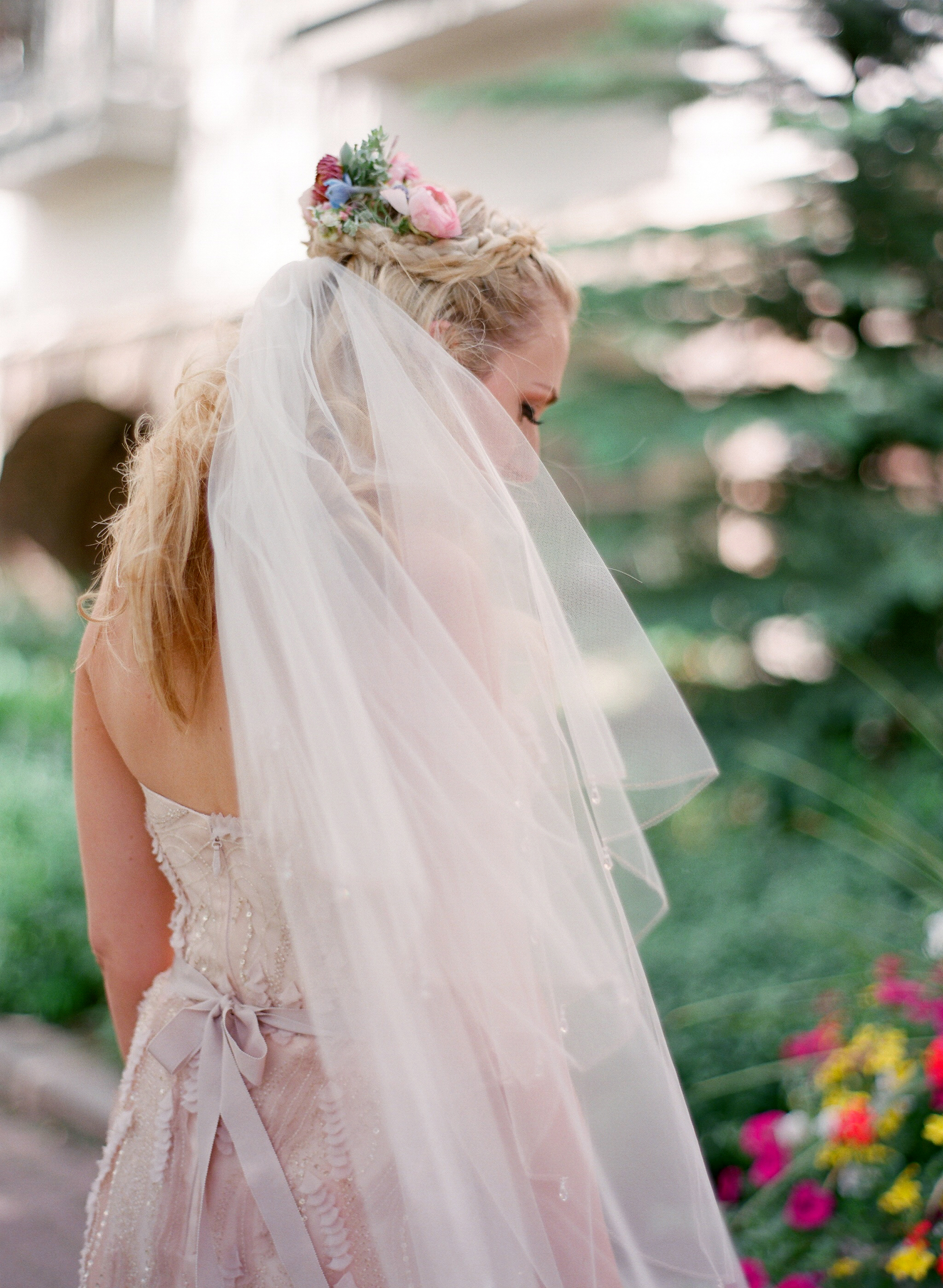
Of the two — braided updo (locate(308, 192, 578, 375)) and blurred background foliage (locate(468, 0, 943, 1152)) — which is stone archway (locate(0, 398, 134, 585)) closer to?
blurred background foliage (locate(468, 0, 943, 1152))

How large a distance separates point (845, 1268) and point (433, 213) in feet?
6.34

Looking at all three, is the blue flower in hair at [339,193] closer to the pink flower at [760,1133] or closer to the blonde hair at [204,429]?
the blonde hair at [204,429]

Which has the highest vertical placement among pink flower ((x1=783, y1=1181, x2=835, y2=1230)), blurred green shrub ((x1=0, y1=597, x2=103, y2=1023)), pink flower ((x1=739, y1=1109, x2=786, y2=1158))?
pink flower ((x1=783, y1=1181, x2=835, y2=1230))

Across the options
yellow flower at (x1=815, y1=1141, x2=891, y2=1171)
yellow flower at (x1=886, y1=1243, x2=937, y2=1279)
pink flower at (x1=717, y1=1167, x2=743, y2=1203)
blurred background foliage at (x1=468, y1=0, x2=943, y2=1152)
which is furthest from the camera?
blurred background foliage at (x1=468, y1=0, x2=943, y2=1152)

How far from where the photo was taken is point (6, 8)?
8.26 meters

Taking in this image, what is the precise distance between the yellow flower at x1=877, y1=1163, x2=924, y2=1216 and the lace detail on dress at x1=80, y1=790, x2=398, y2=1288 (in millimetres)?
1159

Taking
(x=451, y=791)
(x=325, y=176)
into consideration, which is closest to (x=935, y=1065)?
(x=451, y=791)

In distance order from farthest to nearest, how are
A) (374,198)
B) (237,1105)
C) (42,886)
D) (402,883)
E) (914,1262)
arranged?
(42,886) < (914,1262) < (374,198) < (237,1105) < (402,883)

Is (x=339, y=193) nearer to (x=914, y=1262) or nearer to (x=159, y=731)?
(x=159, y=731)

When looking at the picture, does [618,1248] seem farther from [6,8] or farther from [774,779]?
[6,8]

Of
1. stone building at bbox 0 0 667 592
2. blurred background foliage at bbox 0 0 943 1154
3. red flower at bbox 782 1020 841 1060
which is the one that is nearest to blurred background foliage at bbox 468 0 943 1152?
blurred background foliage at bbox 0 0 943 1154

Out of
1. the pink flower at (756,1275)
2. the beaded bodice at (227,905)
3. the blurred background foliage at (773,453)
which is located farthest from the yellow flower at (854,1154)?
the blurred background foliage at (773,453)

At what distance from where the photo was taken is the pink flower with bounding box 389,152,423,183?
153 cm

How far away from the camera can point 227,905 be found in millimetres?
1229
